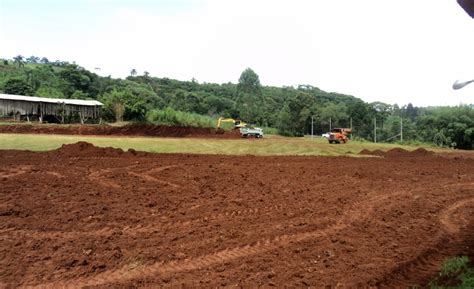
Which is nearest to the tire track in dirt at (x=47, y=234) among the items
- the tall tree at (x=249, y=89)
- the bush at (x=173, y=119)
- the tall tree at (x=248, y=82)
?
the bush at (x=173, y=119)

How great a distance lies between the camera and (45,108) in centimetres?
4572

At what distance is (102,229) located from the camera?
839 centimetres

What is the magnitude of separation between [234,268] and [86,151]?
16838 millimetres

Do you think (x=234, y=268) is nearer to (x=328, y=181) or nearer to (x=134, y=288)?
(x=134, y=288)

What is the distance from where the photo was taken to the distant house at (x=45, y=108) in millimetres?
43178

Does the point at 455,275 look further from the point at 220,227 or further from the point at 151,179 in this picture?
the point at 151,179

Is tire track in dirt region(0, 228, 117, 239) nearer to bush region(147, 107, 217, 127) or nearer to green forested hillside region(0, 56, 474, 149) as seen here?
bush region(147, 107, 217, 127)

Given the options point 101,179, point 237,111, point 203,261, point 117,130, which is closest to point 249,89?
point 237,111

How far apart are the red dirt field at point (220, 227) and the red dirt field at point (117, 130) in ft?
72.4

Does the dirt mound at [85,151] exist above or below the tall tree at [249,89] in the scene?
below

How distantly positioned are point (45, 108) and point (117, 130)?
1066 cm

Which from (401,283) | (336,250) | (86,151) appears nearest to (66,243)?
(336,250)

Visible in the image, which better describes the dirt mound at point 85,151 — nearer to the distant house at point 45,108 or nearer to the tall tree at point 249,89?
the distant house at point 45,108

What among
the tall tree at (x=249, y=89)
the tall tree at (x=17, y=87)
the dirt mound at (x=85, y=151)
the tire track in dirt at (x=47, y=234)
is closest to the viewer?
the tire track in dirt at (x=47, y=234)
